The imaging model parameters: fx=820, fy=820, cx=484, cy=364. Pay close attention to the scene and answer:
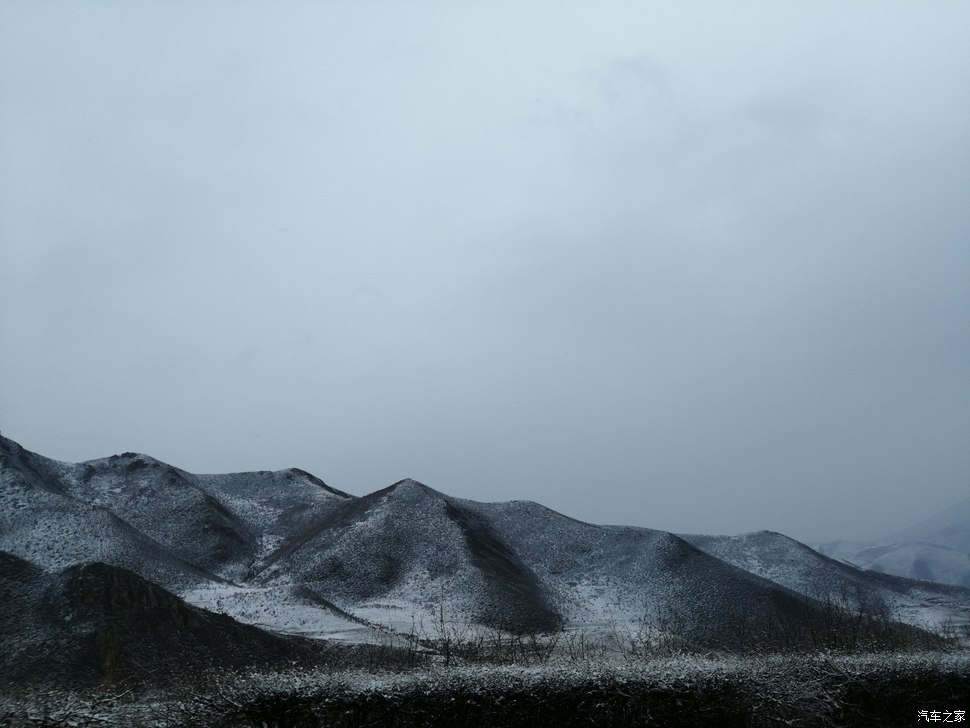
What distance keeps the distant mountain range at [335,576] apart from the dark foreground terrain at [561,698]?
19397 mm

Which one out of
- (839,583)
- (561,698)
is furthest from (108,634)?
(839,583)

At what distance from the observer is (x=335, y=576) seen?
59.9 m

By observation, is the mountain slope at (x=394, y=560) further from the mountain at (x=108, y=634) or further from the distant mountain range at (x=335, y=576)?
the mountain at (x=108, y=634)

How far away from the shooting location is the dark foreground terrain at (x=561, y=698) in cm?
1733

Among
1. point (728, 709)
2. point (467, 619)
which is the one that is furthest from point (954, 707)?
point (467, 619)

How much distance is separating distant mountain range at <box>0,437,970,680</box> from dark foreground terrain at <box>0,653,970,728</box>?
19.4 m

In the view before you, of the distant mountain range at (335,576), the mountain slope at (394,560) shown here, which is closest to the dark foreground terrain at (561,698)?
the distant mountain range at (335,576)

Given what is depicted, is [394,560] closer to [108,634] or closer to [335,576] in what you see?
[335,576]

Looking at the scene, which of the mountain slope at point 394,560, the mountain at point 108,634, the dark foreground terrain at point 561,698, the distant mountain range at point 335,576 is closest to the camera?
the dark foreground terrain at point 561,698

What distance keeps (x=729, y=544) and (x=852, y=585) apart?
15197 mm

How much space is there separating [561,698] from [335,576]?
4403cm

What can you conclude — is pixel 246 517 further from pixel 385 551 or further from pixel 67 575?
pixel 67 575

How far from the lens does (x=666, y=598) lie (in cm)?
5934

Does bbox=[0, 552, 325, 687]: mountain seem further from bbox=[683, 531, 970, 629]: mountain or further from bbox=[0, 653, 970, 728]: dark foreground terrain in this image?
bbox=[683, 531, 970, 629]: mountain
